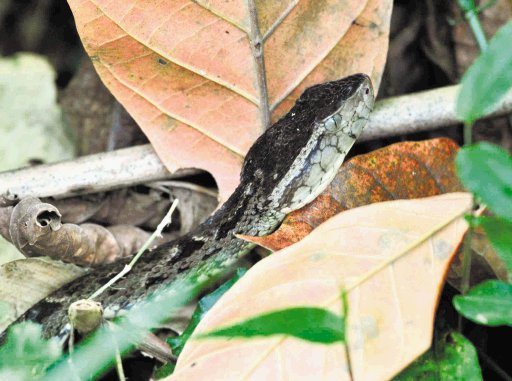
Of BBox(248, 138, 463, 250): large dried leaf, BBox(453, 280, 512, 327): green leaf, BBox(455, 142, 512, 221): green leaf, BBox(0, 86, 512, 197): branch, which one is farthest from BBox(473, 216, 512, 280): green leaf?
BBox(0, 86, 512, 197): branch

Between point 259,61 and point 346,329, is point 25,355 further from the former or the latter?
point 259,61

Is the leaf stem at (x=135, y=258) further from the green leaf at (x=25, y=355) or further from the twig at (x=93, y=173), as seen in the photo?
the twig at (x=93, y=173)

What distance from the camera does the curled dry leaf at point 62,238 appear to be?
3564 mm

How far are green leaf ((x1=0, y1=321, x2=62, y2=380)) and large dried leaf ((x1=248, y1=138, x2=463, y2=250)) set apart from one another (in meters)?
1.02

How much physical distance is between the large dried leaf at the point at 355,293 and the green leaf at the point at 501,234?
0.77 feet

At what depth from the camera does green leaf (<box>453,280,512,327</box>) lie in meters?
2.38

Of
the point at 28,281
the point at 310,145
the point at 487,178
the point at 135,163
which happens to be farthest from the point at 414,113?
the point at 28,281

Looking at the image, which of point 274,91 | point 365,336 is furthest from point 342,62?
point 365,336

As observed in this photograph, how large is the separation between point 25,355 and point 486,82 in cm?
186

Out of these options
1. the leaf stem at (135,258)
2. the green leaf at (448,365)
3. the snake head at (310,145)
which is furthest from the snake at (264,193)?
the green leaf at (448,365)

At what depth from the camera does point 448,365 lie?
271cm

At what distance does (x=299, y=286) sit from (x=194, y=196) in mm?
1662

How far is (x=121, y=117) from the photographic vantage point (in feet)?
14.6

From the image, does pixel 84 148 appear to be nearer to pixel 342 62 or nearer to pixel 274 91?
pixel 274 91
